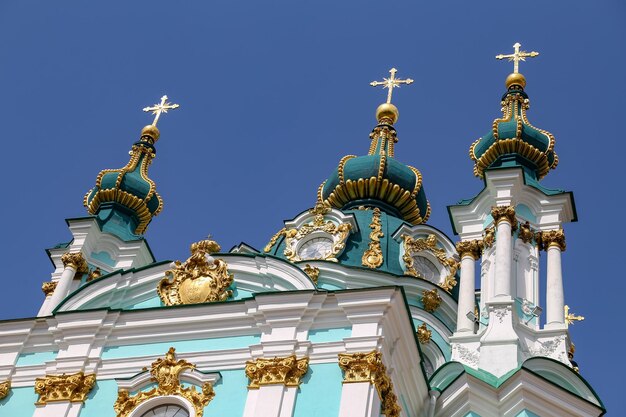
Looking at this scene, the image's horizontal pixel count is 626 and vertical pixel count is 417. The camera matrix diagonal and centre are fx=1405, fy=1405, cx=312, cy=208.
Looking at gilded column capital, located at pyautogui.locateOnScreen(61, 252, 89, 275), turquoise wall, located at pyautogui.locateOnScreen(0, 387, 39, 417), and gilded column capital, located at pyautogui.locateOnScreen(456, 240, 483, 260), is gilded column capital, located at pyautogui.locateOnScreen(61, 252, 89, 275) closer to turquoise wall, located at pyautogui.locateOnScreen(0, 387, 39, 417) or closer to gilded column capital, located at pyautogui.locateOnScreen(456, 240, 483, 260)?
turquoise wall, located at pyautogui.locateOnScreen(0, 387, 39, 417)

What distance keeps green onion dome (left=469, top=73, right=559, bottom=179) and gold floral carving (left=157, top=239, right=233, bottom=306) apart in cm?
487

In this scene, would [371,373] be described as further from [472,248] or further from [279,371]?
[472,248]

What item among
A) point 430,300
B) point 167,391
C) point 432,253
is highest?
point 432,253

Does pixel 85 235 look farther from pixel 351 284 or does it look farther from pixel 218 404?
pixel 218 404

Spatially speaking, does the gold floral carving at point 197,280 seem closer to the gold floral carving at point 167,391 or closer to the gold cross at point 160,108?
the gold floral carving at point 167,391

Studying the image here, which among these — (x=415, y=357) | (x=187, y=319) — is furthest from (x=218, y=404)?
(x=415, y=357)

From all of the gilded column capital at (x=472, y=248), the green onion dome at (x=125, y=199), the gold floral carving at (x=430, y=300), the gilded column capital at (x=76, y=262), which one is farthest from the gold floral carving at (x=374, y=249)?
the gilded column capital at (x=76, y=262)

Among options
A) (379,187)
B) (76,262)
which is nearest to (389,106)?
(379,187)

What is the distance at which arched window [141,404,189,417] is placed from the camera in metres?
16.3

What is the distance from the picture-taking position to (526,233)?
64.9 ft

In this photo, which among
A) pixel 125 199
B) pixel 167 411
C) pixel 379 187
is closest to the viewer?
pixel 167 411

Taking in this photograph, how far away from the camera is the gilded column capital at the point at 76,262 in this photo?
69.7ft

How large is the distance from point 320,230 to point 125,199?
328 cm

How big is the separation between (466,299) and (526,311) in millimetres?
917
